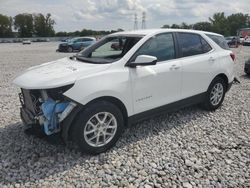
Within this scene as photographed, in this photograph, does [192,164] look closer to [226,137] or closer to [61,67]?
[226,137]

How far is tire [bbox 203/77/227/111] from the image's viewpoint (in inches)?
221

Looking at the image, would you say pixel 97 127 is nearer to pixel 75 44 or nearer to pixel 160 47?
pixel 160 47

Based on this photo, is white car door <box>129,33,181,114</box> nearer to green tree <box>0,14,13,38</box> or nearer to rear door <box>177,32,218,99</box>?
rear door <box>177,32,218,99</box>

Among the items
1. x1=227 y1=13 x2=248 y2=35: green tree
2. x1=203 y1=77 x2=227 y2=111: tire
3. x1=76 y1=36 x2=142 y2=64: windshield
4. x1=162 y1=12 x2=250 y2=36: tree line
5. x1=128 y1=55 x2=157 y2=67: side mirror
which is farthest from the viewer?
x1=227 y1=13 x2=248 y2=35: green tree

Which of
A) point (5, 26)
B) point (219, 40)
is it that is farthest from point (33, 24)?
point (219, 40)

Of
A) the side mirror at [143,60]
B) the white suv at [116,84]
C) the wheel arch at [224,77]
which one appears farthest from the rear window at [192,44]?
the side mirror at [143,60]

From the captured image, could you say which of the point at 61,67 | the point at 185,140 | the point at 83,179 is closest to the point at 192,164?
the point at 185,140

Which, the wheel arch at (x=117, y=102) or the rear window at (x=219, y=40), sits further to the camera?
the rear window at (x=219, y=40)

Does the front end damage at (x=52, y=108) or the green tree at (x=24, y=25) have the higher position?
the green tree at (x=24, y=25)

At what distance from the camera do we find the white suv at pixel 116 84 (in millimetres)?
3674

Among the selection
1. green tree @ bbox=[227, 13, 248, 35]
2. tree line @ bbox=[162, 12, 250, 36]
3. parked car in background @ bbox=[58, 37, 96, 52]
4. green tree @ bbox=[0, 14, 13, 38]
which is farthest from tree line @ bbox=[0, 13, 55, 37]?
parked car in background @ bbox=[58, 37, 96, 52]

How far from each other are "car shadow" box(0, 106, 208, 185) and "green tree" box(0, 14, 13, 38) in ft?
350

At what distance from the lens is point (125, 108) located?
163 inches

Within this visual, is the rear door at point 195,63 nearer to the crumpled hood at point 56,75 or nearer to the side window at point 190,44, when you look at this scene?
the side window at point 190,44
